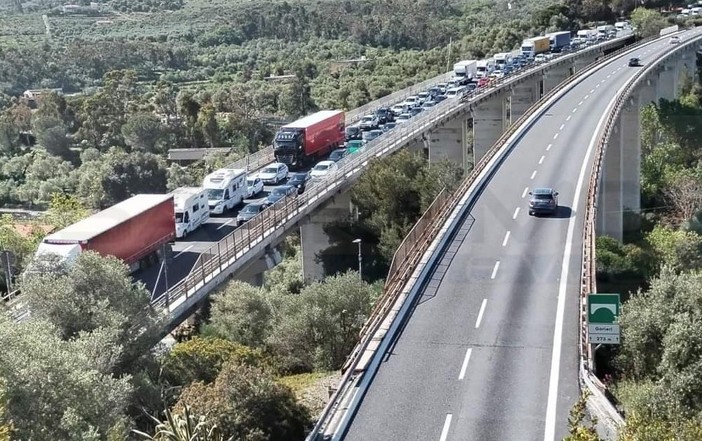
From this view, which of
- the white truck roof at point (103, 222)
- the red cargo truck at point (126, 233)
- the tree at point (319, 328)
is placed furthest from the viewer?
the white truck roof at point (103, 222)

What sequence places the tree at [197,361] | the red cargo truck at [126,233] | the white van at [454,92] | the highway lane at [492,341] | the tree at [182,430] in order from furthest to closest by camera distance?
the white van at [454,92]
the red cargo truck at [126,233]
the tree at [197,361]
the highway lane at [492,341]
the tree at [182,430]

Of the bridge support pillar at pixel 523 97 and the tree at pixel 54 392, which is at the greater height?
the tree at pixel 54 392

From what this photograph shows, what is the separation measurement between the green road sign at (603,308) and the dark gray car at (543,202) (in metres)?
12.0

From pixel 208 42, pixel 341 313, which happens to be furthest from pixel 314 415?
pixel 208 42

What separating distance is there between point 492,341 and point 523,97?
2350 inches

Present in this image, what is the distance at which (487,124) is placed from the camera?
68.0 m

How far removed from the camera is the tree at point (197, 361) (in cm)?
2080

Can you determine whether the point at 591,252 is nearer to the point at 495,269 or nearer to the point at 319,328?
→ the point at 495,269

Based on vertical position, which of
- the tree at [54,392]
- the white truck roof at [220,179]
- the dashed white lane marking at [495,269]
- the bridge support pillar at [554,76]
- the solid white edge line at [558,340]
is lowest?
the bridge support pillar at [554,76]

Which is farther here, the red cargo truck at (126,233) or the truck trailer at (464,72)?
A: the truck trailer at (464,72)

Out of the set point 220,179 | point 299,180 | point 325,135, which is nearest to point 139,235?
point 220,179

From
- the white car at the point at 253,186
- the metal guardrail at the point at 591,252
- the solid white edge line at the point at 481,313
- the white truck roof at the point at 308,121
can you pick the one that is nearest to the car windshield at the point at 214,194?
the white car at the point at 253,186

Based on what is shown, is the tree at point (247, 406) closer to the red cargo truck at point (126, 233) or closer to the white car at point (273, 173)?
the red cargo truck at point (126, 233)

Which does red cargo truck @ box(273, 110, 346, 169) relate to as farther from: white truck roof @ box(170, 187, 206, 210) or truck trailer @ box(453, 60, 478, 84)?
truck trailer @ box(453, 60, 478, 84)
